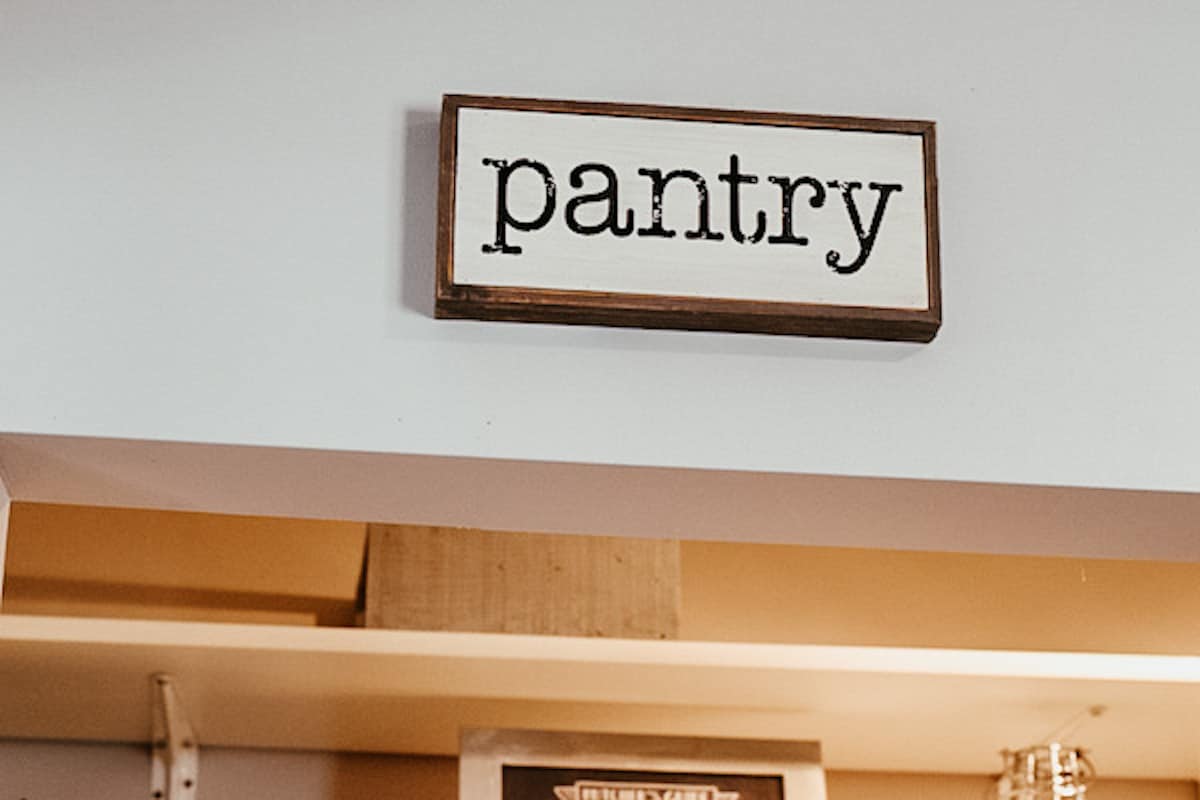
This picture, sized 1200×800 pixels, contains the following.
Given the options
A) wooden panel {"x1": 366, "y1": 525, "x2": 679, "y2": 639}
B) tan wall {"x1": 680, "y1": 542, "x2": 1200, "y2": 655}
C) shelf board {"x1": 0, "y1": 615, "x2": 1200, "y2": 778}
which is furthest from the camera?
tan wall {"x1": 680, "y1": 542, "x2": 1200, "y2": 655}

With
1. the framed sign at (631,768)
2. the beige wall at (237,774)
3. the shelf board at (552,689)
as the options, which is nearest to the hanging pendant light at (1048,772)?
the shelf board at (552,689)

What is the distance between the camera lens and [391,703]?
2.61 meters

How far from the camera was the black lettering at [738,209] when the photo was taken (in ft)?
5.87

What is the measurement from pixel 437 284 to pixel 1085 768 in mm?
1678

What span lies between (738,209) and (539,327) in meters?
0.21

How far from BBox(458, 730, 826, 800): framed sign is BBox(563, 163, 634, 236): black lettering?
92 cm

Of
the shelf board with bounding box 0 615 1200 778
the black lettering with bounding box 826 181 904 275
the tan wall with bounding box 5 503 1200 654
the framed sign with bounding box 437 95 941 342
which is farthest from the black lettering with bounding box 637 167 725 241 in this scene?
the tan wall with bounding box 5 503 1200 654

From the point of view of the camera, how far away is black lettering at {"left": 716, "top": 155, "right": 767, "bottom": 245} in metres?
1.79

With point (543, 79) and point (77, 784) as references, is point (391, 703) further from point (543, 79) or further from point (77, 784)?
point (543, 79)

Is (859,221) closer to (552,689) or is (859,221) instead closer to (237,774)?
(552,689)

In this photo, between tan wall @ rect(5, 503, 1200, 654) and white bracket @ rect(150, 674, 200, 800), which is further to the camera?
tan wall @ rect(5, 503, 1200, 654)

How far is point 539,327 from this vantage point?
1.76m

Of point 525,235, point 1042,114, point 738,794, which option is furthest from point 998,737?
point 525,235

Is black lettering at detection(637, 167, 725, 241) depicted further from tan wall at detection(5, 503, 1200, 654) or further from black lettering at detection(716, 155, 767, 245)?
tan wall at detection(5, 503, 1200, 654)
